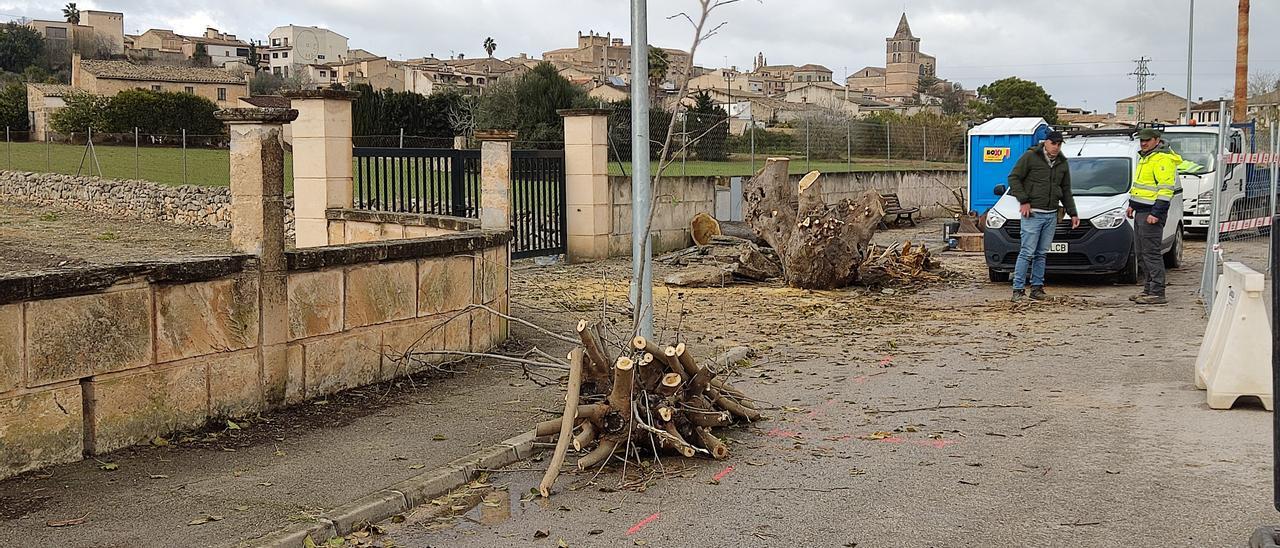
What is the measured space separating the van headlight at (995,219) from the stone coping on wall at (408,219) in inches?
258

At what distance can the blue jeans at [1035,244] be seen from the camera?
511 inches

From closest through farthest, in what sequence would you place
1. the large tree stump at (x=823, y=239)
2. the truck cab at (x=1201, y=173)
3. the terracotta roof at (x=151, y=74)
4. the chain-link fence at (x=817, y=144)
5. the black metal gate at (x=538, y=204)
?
the large tree stump at (x=823, y=239)
the black metal gate at (x=538, y=204)
the truck cab at (x=1201, y=173)
the chain-link fence at (x=817, y=144)
the terracotta roof at (x=151, y=74)

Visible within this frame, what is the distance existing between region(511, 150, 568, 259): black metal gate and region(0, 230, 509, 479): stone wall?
26.0 ft

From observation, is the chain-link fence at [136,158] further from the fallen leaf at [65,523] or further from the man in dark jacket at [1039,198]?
the fallen leaf at [65,523]

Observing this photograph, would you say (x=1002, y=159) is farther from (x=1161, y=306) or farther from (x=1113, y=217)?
(x=1161, y=306)

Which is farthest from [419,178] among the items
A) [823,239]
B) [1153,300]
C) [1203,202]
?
[1203,202]

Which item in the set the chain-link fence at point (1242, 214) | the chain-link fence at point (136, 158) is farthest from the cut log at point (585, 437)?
the chain-link fence at point (136, 158)

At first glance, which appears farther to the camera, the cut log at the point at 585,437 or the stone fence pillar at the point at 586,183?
the stone fence pillar at the point at 586,183

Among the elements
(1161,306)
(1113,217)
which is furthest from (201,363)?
(1113,217)

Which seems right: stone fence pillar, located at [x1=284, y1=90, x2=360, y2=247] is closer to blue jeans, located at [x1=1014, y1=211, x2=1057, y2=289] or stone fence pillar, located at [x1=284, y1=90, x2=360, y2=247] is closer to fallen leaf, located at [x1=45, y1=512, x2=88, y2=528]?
blue jeans, located at [x1=1014, y1=211, x2=1057, y2=289]

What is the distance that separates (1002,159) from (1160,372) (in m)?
14.6

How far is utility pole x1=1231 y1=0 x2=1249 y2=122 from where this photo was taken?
102 ft

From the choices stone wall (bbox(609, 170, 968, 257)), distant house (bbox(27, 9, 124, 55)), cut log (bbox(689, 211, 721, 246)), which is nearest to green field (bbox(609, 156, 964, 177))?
stone wall (bbox(609, 170, 968, 257))

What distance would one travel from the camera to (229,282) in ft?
23.1
